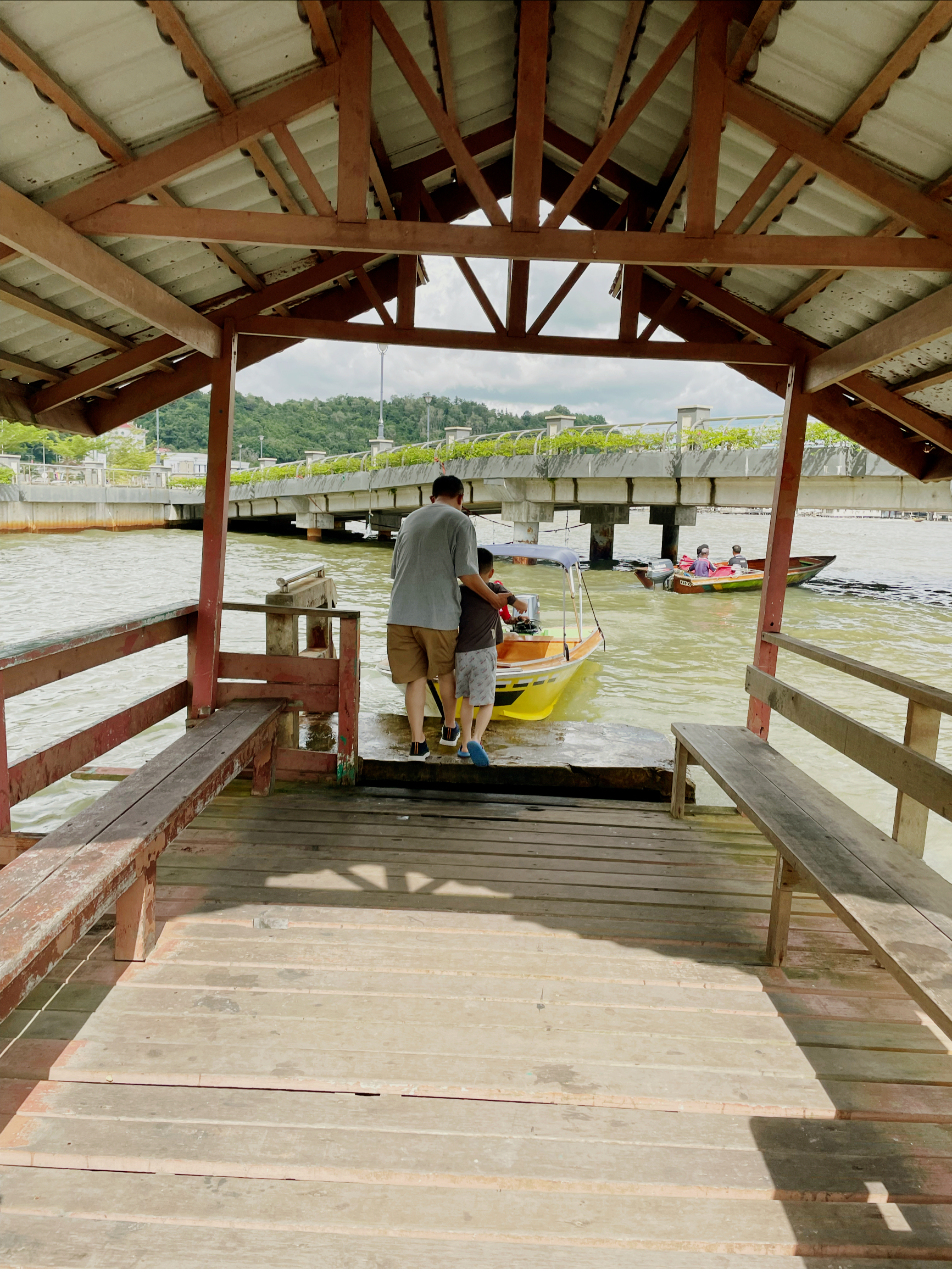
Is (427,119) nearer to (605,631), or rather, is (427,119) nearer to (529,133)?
(529,133)

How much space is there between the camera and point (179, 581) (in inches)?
939

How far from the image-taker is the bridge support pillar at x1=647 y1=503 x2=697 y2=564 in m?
27.2

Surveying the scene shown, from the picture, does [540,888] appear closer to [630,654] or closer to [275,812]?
[275,812]

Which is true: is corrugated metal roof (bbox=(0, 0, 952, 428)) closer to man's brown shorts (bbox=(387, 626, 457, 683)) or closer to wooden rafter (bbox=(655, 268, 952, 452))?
wooden rafter (bbox=(655, 268, 952, 452))

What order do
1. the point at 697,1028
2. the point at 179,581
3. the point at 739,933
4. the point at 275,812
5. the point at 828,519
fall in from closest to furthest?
the point at 697,1028
the point at 739,933
the point at 275,812
the point at 179,581
the point at 828,519

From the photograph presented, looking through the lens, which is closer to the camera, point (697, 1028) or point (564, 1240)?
point (564, 1240)

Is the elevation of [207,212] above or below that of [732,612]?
above

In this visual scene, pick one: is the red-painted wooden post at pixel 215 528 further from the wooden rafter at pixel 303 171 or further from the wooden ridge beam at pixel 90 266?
the wooden rafter at pixel 303 171

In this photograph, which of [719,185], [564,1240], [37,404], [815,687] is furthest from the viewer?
[815,687]

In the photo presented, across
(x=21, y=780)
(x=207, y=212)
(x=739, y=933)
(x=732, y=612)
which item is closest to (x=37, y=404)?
(x=207, y=212)

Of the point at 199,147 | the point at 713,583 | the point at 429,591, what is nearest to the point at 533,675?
the point at 429,591

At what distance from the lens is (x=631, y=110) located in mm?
3975

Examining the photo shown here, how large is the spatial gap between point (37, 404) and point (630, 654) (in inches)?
439

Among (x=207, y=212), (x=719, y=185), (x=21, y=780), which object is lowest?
(x=21, y=780)
